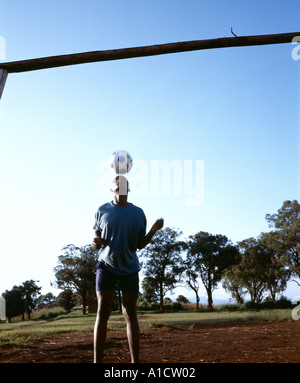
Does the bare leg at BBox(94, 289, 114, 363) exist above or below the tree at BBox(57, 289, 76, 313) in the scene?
above

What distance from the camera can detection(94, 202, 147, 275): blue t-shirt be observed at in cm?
272

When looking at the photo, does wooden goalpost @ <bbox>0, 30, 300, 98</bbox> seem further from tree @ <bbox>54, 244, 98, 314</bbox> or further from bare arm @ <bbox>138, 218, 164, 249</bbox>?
tree @ <bbox>54, 244, 98, 314</bbox>

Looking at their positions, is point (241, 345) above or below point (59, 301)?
above

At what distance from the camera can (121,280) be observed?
108 inches

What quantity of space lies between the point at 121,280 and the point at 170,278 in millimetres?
40570

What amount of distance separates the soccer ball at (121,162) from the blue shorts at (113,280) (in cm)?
92

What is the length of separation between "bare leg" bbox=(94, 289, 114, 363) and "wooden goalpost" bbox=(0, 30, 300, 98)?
286cm

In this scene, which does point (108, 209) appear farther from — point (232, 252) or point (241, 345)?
point (232, 252)

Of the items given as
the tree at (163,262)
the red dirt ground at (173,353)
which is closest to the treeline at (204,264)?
the tree at (163,262)

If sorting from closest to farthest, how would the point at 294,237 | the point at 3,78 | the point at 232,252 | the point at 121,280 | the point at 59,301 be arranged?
the point at 121,280 → the point at 3,78 → the point at 294,237 → the point at 59,301 → the point at 232,252

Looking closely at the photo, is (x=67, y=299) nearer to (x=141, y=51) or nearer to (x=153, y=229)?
(x=141, y=51)

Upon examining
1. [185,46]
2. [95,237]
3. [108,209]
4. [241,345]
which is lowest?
[241,345]

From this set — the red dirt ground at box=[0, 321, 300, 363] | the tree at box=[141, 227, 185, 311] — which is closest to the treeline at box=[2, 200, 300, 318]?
the tree at box=[141, 227, 185, 311]
